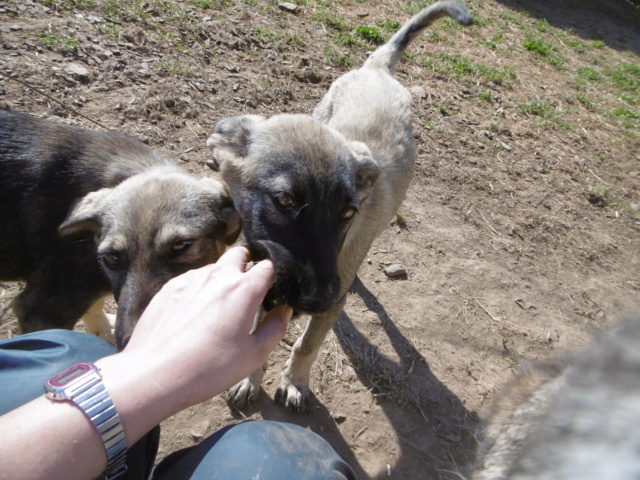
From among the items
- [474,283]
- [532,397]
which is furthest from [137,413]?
[474,283]

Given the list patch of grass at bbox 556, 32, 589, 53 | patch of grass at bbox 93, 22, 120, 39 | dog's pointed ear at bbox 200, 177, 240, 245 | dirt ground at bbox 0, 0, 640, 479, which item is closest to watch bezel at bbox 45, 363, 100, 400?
dog's pointed ear at bbox 200, 177, 240, 245

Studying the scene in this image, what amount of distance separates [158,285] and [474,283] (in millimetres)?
3232

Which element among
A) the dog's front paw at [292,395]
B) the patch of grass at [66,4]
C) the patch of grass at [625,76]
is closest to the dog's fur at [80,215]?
the dog's front paw at [292,395]

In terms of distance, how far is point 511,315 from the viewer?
13.6 feet

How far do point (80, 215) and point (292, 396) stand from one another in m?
1.84

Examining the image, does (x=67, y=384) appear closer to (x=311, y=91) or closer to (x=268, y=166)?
(x=268, y=166)

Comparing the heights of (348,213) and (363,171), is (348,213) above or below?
below

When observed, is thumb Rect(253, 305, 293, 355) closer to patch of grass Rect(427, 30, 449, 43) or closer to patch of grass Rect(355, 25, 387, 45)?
patch of grass Rect(355, 25, 387, 45)

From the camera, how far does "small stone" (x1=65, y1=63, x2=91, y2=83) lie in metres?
4.55

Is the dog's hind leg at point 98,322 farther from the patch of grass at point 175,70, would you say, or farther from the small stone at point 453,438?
the patch of grass at point 175,70

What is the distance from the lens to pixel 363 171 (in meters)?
2.90

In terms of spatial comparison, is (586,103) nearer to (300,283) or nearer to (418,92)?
(418,92)

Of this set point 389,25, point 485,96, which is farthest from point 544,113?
point 389,25

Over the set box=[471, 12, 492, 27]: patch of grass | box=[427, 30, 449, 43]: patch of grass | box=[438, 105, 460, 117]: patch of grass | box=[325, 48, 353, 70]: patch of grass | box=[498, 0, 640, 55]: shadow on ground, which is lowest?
box=[438, 105, 460, 117]: patch of grass
